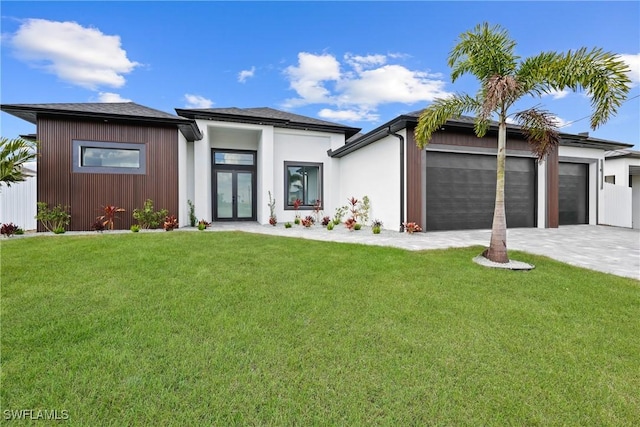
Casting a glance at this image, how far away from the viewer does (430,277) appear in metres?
4.41

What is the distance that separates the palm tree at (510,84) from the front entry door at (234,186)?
849cm

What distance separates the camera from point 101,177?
28.8ft

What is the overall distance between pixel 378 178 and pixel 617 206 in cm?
1086

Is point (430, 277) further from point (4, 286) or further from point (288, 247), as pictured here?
point (4, 286)

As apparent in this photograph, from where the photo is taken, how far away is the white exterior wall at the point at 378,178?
934 centimetres

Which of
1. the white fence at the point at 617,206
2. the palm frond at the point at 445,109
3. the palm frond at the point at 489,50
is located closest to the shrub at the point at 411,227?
the palm frond at the point at 445,109

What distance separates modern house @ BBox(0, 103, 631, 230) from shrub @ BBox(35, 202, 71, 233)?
226 millimetres

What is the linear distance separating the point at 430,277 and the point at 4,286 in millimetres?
6078

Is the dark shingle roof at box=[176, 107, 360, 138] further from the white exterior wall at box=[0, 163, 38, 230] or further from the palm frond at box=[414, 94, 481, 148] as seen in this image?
the palm frond at box=[414, 94, 481, 148]

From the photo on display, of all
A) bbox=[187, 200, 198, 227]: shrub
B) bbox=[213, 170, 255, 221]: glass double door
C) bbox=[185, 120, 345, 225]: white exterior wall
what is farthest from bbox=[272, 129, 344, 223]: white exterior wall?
bbox=[187, 200, 198, 227]: shrub

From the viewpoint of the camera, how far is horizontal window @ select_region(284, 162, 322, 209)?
12289mm

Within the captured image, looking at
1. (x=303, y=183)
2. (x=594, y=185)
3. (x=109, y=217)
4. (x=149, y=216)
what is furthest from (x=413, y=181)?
(x=109, y=217)

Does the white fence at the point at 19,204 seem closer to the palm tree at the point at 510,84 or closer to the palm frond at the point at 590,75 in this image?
the palm tree at the point at 510,84

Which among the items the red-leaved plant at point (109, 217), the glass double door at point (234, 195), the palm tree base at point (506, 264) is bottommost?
the palm tree base at point (506, 264)
